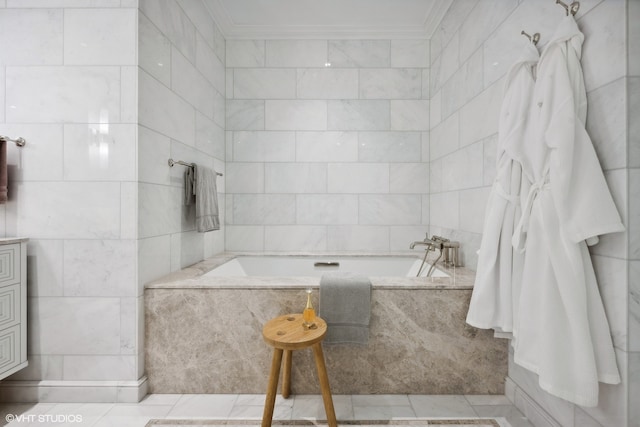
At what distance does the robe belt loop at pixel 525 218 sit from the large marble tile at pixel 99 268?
1.79m

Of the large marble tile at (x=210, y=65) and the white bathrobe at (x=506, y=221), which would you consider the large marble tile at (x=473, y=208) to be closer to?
the white bathrobe at (x=506, y=221)

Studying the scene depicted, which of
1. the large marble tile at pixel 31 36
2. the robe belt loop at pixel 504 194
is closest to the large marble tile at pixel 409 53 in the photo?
the robe belt loop at pixel 504 194

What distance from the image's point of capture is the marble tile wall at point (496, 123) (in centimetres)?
93

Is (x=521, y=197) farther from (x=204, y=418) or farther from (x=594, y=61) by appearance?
(x=204, y=418)

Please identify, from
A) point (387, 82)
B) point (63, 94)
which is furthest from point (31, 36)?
point (387, 82)

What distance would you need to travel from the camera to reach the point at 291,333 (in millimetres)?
1246

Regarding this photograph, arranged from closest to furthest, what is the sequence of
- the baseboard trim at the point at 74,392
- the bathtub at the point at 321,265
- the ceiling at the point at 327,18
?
the baseboard trim at the point at 74,392, the ceiling at the point at 327,18, the bathtub at the point at 321,265

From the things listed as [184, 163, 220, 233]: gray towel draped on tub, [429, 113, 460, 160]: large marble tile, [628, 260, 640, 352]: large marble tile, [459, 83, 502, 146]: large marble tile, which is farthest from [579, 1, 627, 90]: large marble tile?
[184, 163, 220, 233]: gray towel draped on tub

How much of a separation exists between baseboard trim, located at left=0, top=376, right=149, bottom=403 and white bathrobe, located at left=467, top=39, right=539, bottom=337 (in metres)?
1.75

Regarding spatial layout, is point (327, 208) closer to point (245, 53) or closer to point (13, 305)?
point (245, 53)

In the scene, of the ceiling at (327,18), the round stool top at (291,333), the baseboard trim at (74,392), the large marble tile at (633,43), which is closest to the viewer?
the large marble tile at (633,43)

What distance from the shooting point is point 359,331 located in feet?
4.82

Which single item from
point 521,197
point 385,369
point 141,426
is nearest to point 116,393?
point 141,426

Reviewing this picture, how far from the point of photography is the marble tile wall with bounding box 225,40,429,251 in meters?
2.56
